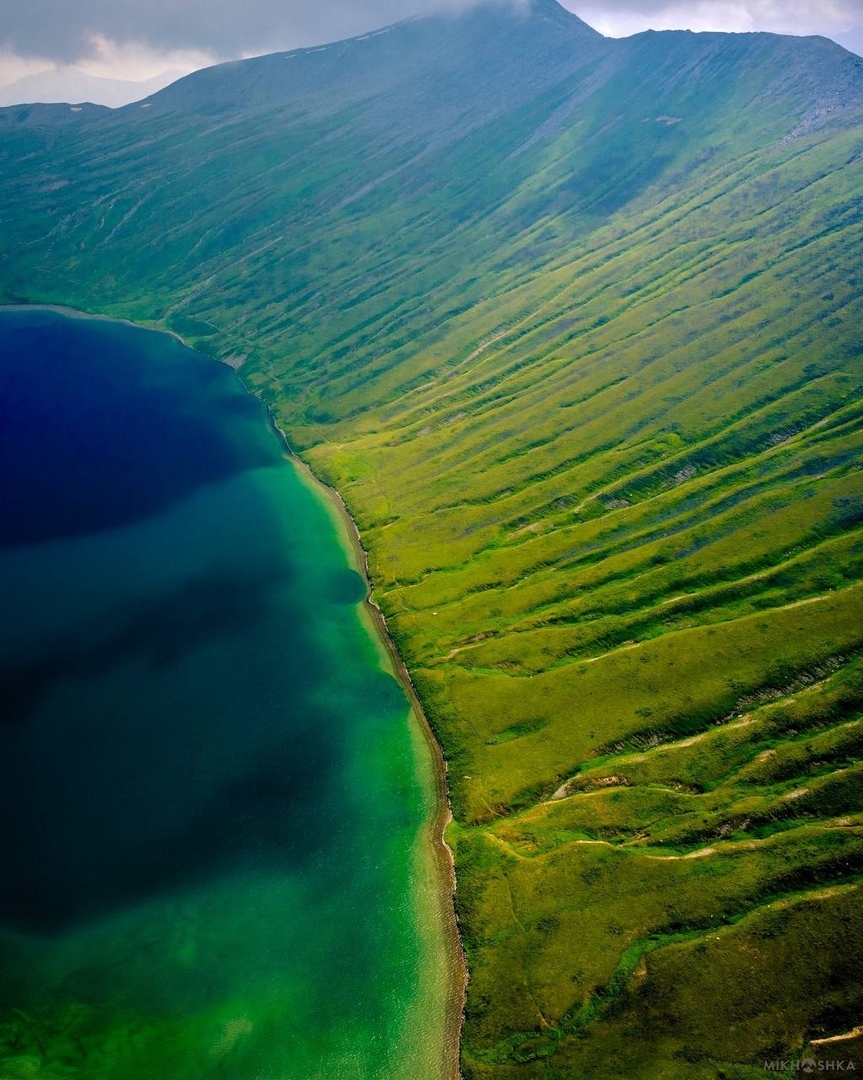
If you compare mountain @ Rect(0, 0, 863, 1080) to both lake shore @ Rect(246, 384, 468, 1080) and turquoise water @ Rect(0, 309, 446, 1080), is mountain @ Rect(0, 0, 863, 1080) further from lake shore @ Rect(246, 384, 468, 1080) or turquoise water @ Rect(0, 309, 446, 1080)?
turquoise water @ Rect(0, 309, 446, 1080)

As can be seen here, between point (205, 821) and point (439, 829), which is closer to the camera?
point (205, 821)

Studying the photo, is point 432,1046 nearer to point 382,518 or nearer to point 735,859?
point 735,859

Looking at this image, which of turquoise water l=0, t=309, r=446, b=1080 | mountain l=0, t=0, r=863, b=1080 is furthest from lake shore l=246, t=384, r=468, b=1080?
mountain l=0, t=0, r=863, b=1080

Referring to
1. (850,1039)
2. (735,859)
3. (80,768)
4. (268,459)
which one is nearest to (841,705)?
(735,859)

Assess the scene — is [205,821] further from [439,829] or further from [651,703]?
[651,703]

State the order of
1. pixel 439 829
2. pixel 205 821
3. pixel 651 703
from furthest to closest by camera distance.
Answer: pixel 651 703, pixel 439 829, pixel 205 821

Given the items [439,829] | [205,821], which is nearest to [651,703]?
[439,829]

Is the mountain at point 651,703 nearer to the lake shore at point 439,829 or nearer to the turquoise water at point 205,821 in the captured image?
the lake shore at point 439,829

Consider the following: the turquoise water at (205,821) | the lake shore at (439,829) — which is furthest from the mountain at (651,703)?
the turquoise water at (205,821)
